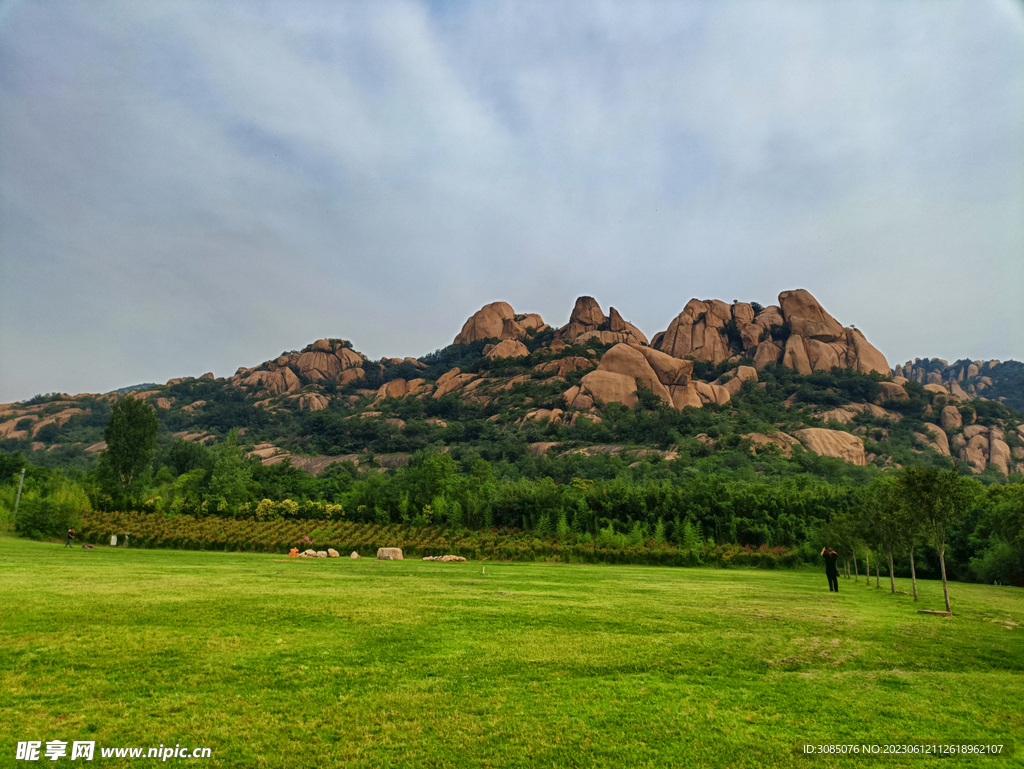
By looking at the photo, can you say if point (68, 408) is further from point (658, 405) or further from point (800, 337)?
point (800, 337)

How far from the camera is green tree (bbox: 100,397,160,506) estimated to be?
42.8 metres

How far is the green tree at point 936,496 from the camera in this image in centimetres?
1352

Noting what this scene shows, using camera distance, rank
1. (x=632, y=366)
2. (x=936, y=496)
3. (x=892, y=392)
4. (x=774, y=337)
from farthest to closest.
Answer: (x=774, y=337)
(x=632, y=366)
(x=892, y=392)
(x=936, y=496)

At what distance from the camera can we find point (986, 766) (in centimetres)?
425

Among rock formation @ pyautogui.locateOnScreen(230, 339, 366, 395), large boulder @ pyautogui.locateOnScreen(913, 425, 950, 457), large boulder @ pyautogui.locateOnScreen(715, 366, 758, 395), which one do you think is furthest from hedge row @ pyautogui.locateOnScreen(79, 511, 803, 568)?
rock formation @ pyautogui.locateOnScreen(230, 339, 366, 395)

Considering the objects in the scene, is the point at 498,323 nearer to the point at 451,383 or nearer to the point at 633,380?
the point at 451,383

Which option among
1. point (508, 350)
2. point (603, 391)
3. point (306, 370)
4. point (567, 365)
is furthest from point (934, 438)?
point (306, 370)

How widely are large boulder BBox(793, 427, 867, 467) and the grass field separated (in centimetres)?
6237

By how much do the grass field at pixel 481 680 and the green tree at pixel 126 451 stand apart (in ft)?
A: 124

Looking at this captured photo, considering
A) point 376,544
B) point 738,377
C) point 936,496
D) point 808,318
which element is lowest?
point 376,544

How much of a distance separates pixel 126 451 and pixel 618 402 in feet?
201

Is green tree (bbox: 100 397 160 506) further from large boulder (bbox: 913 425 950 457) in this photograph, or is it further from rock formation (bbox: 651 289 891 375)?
large boulder (bbox: 913 425 950 457)

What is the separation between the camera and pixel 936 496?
538 inches

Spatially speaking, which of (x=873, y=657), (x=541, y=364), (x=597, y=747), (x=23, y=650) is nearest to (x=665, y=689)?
(x=597, y=747)
